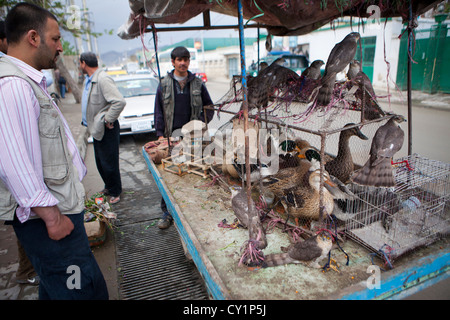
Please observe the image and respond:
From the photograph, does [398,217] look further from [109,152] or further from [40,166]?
[109,152]

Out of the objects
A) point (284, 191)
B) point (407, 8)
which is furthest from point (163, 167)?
point (407, 8)

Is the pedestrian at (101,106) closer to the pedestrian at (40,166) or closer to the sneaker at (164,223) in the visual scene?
the sneaker at (164,223)

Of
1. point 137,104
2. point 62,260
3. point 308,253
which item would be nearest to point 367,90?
point 308,253

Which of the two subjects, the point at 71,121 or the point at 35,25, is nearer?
the point at 35,25

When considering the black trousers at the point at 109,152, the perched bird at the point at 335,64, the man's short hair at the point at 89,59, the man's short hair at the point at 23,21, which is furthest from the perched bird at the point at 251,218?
the man's short hair at the point at 89,59

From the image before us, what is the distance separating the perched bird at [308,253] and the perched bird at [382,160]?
63cm

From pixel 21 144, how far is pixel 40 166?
0.16 metres

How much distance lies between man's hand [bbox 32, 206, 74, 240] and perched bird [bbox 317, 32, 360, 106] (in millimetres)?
2033

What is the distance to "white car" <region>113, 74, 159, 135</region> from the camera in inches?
299
